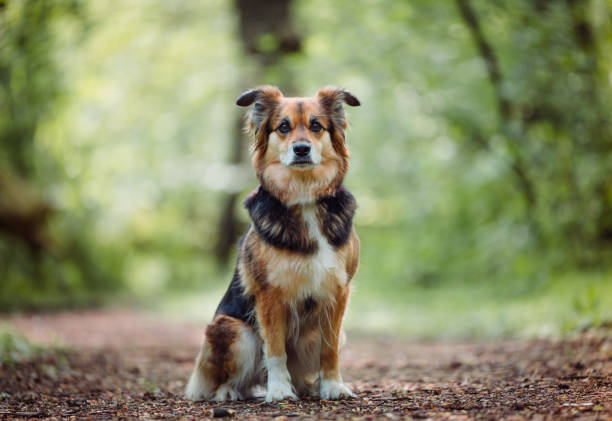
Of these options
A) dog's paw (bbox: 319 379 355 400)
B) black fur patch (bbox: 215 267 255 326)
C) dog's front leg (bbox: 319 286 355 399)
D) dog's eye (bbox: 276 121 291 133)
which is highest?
dog's eye (bbox: 276 121 291 133)

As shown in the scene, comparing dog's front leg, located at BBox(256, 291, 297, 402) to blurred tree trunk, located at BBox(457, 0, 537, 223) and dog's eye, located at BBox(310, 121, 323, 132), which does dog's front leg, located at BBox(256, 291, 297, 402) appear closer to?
dog's eye, located at BBox(310, 121, 323, 132)

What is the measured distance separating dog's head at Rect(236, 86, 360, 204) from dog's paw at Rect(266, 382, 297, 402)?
1198mm

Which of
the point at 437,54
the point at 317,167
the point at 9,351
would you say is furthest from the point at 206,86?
the point at 317,167

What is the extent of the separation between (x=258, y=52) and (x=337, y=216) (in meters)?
8.04

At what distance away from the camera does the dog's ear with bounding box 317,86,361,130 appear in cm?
407

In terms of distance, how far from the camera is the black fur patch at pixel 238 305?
3916mm

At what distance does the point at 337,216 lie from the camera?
3873 mm

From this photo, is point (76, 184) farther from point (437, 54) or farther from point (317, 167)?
point (317, 167)

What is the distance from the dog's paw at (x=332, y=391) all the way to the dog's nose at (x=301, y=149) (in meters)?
1.52

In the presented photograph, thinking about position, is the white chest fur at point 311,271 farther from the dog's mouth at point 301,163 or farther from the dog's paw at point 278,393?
the dog's paw at point 278,393

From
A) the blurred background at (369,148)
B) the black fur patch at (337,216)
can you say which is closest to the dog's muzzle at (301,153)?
the black fur patch at (337,216)

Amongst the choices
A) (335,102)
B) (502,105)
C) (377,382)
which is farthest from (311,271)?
(502,105)

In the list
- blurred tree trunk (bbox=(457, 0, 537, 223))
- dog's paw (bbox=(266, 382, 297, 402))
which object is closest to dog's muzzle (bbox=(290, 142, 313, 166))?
dog's paw (bbox=(266, 382, 297, 402))

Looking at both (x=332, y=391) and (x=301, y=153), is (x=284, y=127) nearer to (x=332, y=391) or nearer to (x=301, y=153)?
(x=301, y=153)
